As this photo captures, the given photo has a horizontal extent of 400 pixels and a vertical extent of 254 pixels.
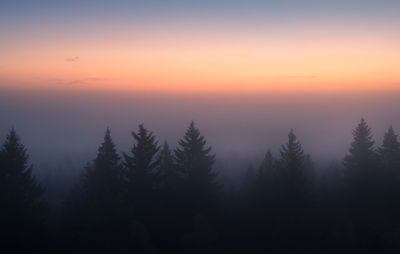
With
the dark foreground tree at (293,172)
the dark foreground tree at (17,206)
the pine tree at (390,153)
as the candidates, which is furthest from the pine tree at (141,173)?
the pine tree at (390,153)

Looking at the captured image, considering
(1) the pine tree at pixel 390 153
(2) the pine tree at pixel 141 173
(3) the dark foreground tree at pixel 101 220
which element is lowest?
Answer: (3) the dark foreground tree at pixel 101 220

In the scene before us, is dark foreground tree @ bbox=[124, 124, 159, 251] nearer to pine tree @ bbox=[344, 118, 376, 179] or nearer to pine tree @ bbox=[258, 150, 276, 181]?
pine tree @ bbox=[258, 150, 276, 181]

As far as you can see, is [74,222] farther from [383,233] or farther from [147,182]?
[383,233]

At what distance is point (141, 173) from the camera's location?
30312mm

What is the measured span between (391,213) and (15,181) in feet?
75.2

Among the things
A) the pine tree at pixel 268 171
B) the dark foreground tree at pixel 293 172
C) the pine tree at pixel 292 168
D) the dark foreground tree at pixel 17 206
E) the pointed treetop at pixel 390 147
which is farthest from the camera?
the pointed treetop at pixel 390 147

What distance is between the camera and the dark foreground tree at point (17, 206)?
79.0 ft

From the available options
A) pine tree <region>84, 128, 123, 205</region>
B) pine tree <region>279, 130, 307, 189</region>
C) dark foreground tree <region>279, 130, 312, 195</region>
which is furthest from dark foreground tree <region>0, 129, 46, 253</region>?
pine tree <region>279, 130, 307, 189</region>

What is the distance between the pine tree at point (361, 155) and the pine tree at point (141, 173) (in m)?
16.3

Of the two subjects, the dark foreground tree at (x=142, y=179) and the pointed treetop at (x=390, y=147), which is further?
the pointed treetop at (x=390, y=147)

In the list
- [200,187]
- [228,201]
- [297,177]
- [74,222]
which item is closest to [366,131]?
[297,177]

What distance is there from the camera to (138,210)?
2852cm

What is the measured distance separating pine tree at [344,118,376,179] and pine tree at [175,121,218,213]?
474 inches

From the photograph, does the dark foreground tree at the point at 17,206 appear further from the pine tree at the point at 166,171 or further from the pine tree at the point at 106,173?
the pine tree at the point at 166,171
